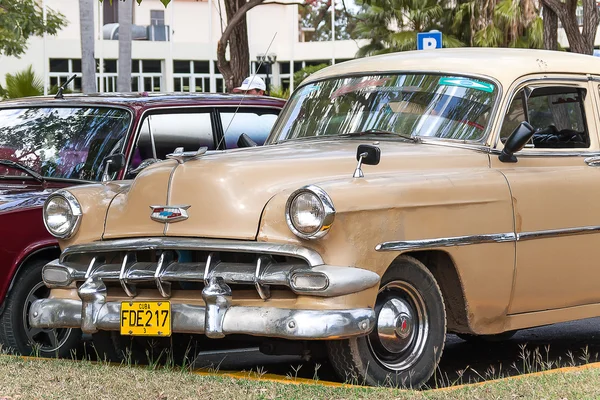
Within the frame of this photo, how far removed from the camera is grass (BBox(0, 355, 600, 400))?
19.4ft

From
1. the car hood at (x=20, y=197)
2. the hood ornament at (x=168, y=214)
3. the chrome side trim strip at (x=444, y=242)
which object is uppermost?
the hood ornament at (x=168, y=214)

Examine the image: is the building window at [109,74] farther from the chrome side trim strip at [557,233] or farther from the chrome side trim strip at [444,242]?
the chrome side trim strip at [444,242]

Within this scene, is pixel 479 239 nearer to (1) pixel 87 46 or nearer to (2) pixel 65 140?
(2) pixel 65 140

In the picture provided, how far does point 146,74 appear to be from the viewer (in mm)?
54781

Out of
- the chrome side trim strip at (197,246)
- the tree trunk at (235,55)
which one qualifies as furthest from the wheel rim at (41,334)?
the tree trunk at (235,55)

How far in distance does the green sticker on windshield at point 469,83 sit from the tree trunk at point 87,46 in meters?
13.8

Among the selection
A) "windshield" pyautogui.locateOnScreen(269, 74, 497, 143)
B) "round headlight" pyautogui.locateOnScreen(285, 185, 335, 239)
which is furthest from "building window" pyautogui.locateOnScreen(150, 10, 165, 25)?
"round headlight" pyautogui.locateOnScreen(285, 185, 335, 239)

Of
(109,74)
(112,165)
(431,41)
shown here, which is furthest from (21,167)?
(109,74)

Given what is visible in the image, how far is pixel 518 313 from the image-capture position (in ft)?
23.2

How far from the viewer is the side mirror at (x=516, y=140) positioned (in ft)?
22.7

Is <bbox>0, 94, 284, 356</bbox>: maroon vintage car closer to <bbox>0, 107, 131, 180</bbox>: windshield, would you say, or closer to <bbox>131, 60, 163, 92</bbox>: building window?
<bbox>0, 107, 131, 180</bbox>: windshield

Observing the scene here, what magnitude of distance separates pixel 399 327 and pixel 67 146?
10.4 feet

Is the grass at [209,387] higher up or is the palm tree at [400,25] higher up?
the palm tree at [400,25]

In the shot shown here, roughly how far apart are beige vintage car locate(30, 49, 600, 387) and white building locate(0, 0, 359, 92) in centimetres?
4418
